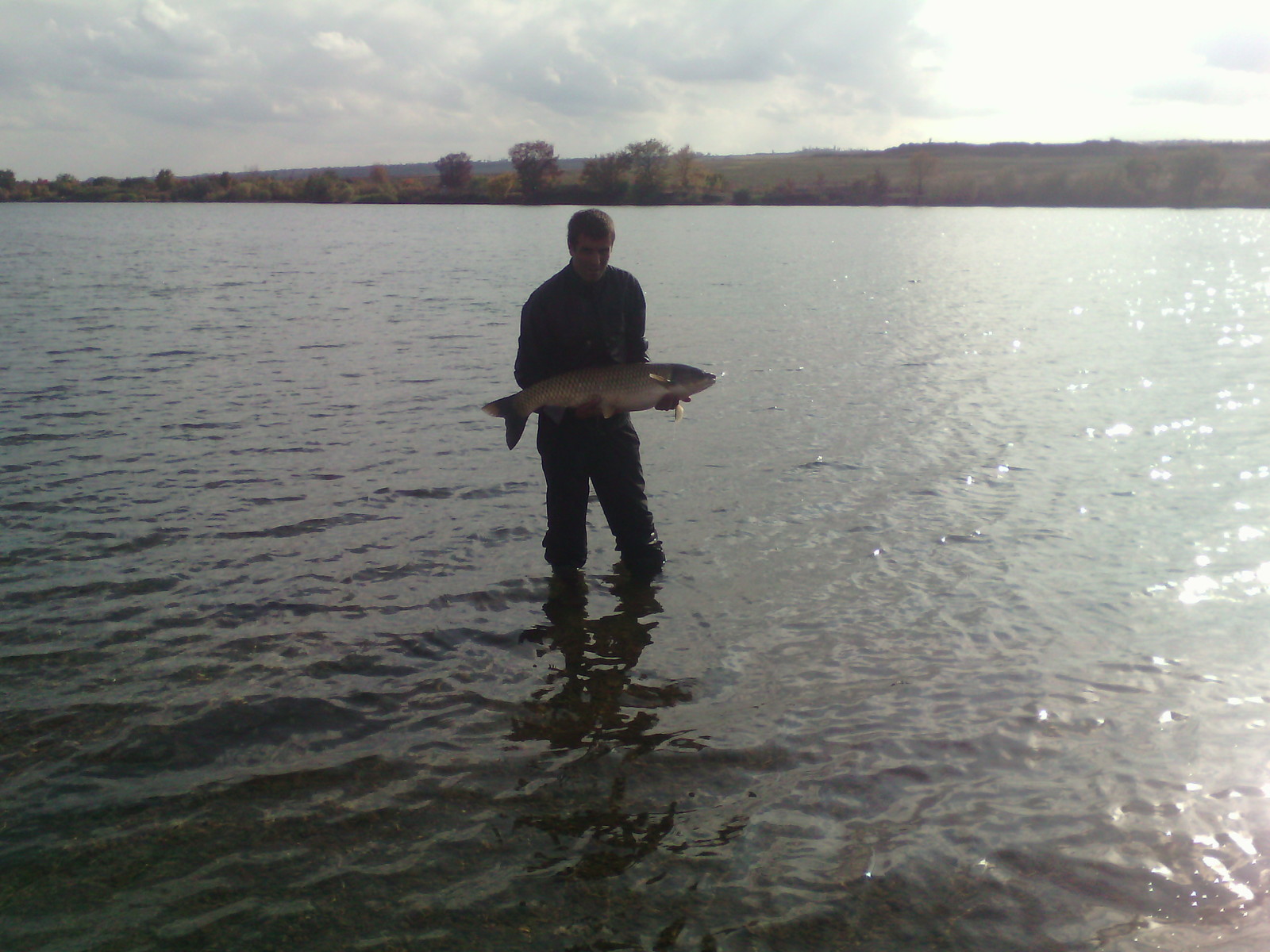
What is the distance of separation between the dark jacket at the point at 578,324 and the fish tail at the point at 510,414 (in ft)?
0.76

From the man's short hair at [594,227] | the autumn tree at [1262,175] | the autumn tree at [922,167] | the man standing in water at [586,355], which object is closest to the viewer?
the man's short hair at [594,227]

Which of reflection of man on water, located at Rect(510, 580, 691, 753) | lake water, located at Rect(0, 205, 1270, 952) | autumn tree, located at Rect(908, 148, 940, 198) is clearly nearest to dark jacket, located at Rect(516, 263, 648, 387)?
reflection of man on water, located at Rect(510, 580, 691, 753)

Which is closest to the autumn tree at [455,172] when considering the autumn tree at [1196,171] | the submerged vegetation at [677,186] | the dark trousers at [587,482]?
the submerged vegetation at [677,186]

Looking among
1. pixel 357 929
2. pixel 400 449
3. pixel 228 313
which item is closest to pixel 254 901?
pixel 357 929

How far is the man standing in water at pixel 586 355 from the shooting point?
6.73 meters

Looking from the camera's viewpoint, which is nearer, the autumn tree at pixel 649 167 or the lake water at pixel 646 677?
the lake water at pixel 646 677

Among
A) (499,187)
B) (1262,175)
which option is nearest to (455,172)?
(499,187)

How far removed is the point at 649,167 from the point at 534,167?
20064mm

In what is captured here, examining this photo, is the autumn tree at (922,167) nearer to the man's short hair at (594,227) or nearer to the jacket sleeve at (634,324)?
the jacket sleeve at (634,324)

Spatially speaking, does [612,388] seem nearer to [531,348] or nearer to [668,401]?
[668,401]

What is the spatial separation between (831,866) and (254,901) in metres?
2.82

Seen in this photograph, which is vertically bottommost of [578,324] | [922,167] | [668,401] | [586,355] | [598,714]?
[598,714]

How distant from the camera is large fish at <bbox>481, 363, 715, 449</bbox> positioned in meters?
6.63

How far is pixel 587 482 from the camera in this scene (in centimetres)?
755
